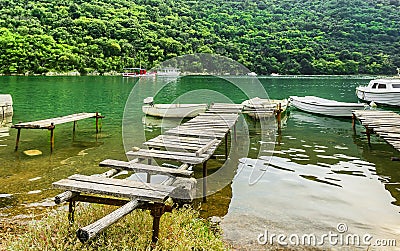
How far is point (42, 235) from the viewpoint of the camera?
4.90 m

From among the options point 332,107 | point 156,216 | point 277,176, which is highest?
point 332,107

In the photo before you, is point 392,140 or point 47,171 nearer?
point 47,171

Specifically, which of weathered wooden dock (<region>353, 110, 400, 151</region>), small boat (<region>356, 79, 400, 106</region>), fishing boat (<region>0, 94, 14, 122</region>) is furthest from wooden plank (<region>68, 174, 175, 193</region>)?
small boat (<region>356, 79, 400, 106</region>)

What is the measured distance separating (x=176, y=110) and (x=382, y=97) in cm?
2045

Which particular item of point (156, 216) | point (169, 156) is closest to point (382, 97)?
point (169, 156)

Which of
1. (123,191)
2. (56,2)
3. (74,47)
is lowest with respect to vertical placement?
(123,191)

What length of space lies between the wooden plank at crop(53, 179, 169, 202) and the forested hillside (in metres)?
78.0

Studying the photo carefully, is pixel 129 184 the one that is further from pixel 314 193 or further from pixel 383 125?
pixel 383 125

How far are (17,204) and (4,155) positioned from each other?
16.8 feet

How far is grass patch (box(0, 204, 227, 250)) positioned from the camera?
4602mm

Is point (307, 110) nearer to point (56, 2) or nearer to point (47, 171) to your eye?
point (47, 171)

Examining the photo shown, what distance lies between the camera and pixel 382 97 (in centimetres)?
3191

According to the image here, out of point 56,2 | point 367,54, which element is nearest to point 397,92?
point 367,54

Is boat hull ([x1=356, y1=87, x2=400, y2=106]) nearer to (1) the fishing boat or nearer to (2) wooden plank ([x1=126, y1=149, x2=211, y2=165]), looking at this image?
(2) wooden plank ([x1=126, y1=149, x2=211, y2=165])
